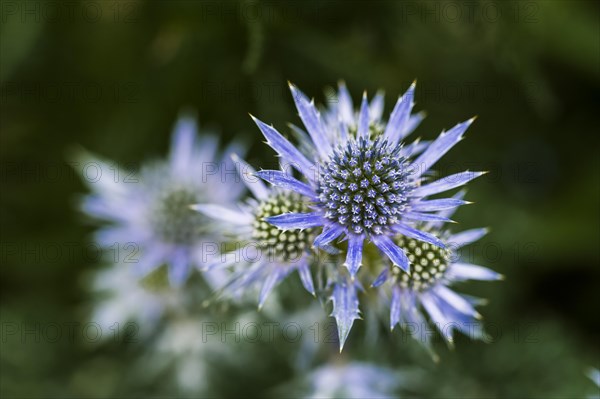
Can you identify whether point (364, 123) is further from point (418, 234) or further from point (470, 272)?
point (470, 272)

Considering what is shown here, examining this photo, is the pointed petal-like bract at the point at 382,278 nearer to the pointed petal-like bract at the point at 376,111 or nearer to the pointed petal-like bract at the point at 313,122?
the pointed petal-like bract at the point at 313,122

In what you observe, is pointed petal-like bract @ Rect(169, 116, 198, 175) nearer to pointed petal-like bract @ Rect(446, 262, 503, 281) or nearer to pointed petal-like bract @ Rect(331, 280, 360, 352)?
pointed petal-like bract @ Rect(331, 280, 360, 352)

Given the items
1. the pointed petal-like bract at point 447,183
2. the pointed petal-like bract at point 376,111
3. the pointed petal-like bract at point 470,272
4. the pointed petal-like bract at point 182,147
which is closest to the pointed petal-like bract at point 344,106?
the pointed petal-like bract at point 376,111

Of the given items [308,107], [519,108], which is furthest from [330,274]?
[519,108]

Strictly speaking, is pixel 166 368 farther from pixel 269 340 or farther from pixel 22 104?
pixel 22 104

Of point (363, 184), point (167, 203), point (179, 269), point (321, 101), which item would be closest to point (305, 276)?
point (363, 184)

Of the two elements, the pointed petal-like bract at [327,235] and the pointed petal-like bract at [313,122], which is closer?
the pointed petal-like bract at [327,235]
